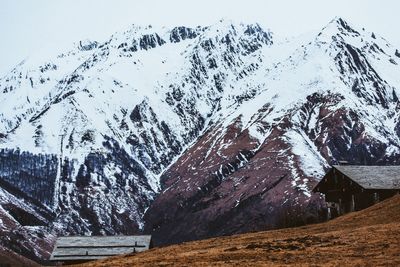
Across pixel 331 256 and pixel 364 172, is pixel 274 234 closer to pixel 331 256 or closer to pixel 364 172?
pixel 331 256

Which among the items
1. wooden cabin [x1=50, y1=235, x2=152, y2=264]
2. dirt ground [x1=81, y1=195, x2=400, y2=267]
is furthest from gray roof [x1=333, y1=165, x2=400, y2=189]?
dirt ground [x1=81, y1=195, x2=400, y2=267]

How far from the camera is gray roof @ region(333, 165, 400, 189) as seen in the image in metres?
66.9

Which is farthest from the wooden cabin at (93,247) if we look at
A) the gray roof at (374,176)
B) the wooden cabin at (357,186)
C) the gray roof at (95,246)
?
the gray roof at (374,176)

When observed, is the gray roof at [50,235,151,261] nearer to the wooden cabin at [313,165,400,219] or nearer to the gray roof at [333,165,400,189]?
the wooden cabin at [313,165,400,219]

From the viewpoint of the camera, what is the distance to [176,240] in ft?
641

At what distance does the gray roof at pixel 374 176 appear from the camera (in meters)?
66.9

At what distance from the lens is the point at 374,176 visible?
69938mm

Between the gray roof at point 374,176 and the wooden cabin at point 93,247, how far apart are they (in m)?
23.7

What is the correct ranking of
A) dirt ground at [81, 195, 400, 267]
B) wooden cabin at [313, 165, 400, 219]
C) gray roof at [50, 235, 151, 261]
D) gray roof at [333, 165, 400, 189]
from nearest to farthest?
dirt ground at [81, 195, 400, 267]
gray roof at [50, 235, 151, 261]
wooden cabin at [313, 165, 400, 219]
gray roof at [333, 165, 400, 189]

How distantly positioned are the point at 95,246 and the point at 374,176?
3122cm

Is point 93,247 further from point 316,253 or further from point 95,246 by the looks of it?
point 316,253

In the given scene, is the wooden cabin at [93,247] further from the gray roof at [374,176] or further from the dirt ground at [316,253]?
the gray roof at [374,176]

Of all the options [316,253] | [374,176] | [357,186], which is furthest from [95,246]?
[316,253]

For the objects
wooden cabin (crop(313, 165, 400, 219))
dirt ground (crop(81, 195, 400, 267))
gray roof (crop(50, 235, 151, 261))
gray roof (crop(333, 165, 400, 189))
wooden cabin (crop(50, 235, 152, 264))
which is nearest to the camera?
dirt ground (crop(81, 195, 400, 267))
